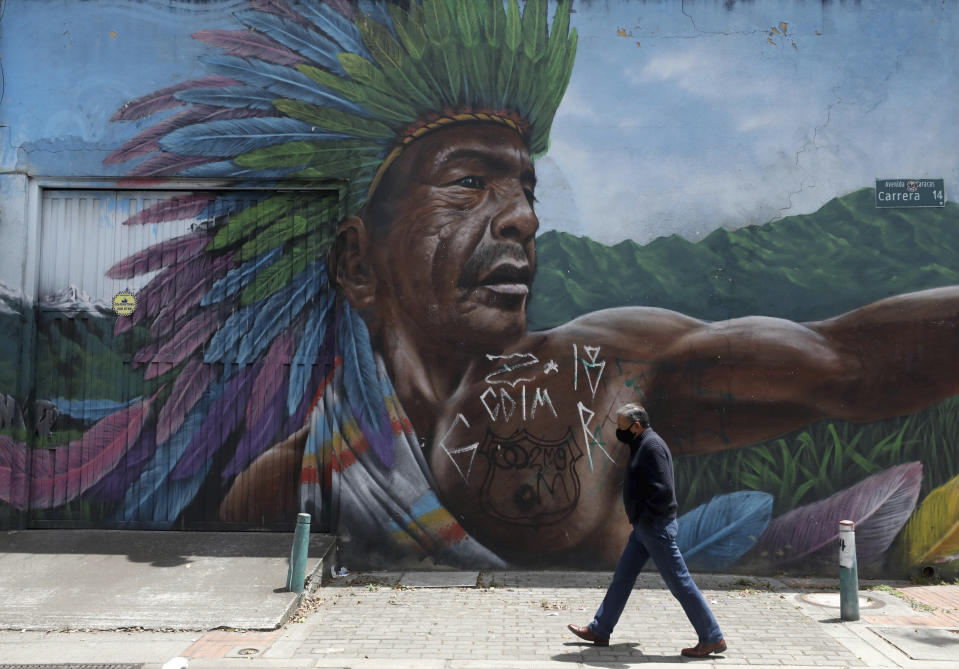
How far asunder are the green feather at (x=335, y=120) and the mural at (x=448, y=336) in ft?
0.10

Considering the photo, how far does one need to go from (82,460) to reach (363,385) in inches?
124

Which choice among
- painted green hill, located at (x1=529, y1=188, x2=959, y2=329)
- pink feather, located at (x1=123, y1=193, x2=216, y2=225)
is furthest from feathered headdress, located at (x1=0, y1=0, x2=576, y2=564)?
painted green hill, located at (x1=529, y1=188, x2=959, y2=329)

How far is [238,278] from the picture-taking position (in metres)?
8.30

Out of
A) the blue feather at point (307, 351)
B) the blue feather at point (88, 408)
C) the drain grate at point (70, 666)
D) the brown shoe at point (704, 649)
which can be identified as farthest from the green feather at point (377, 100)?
the brown shoe at point (704, 649)

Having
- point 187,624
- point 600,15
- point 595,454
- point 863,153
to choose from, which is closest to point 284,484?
point 187,624

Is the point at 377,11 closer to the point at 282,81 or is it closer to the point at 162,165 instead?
the point at 282,81

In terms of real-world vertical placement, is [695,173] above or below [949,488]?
above

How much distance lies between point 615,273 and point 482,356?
5.44 ft

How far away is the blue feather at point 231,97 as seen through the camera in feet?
26.7

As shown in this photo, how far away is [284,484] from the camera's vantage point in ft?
26.7

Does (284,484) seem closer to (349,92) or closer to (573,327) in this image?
(573,327)

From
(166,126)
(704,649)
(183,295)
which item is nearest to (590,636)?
(704,649)

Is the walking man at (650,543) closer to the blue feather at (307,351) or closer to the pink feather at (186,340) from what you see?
the blue feather at (307,351)

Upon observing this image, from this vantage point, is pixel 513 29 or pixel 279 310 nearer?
pixel 513 29
